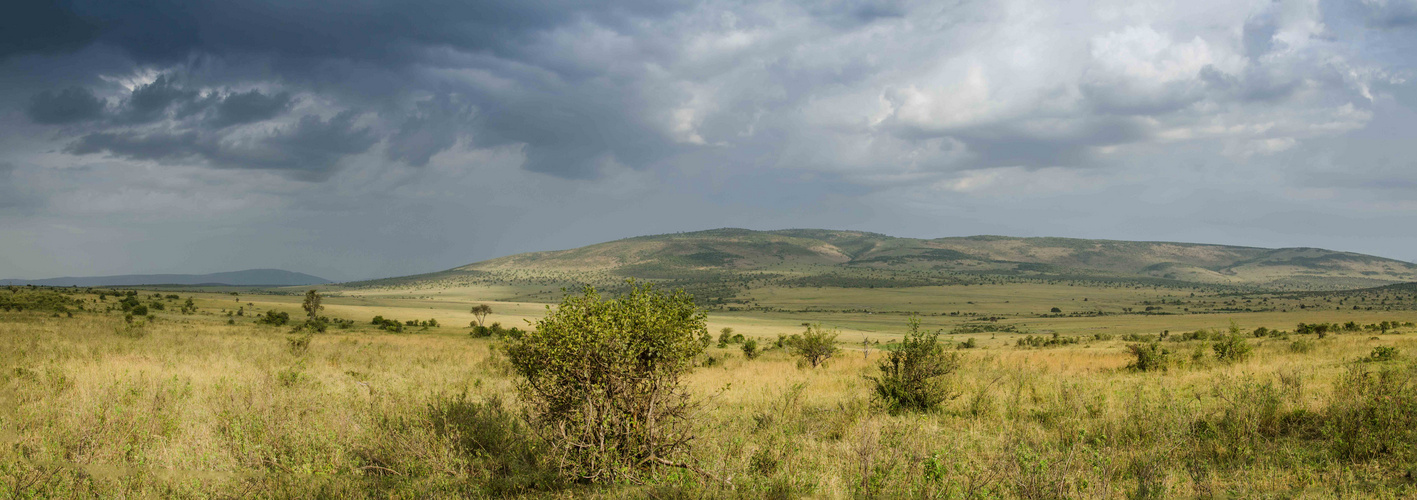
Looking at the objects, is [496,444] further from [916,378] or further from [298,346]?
[298,346]

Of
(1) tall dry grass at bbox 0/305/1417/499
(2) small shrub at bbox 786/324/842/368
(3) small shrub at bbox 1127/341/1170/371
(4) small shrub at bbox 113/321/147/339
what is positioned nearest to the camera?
(1) tall dry grass at bbox 0/305/1417/499

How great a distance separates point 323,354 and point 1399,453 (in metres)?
26.0

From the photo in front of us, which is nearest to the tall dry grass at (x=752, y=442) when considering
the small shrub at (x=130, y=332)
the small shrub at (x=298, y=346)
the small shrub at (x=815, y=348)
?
the small shrub at (x=298, y=346)

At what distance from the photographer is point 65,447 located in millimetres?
7988

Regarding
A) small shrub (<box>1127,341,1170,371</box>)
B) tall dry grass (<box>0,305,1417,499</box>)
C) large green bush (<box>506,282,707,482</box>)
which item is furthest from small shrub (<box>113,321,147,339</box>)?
small shrub (<box>1127,341,1170,371</box>)

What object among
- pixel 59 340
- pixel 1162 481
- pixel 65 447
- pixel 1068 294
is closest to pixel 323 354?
pixel 59 340

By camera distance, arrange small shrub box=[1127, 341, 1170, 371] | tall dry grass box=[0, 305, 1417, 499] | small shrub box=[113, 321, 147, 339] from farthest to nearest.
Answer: small shrub box=[113, 321, 147, 339], small shrub box=[1127, 341, 1170, 371], tall dry grass box=[0, 305, 1417, 499]

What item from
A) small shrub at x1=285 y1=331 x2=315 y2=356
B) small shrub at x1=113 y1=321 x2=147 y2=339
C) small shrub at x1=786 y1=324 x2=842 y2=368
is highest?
small shrub at x1=113 y1=321 x2=147 y2=339

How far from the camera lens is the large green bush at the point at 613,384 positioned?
6.93 m

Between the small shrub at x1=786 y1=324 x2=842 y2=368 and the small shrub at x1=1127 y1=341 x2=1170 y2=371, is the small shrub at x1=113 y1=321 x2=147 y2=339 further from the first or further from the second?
the small shrub at x1=1127 y1=341 x2=1170 y2=371

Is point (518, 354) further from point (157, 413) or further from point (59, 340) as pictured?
point (59, 340)

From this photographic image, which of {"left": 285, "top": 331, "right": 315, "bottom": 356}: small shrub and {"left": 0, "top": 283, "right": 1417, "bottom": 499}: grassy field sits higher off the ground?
{"left": 0, "top": 283, "right": 1417, "bottom": 499}: grassy field

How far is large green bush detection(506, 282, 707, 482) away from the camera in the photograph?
6930 millimetres

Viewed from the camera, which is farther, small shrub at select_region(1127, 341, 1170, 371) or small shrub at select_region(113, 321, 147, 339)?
small shrub at select_region(113, 321, 147, 339)
